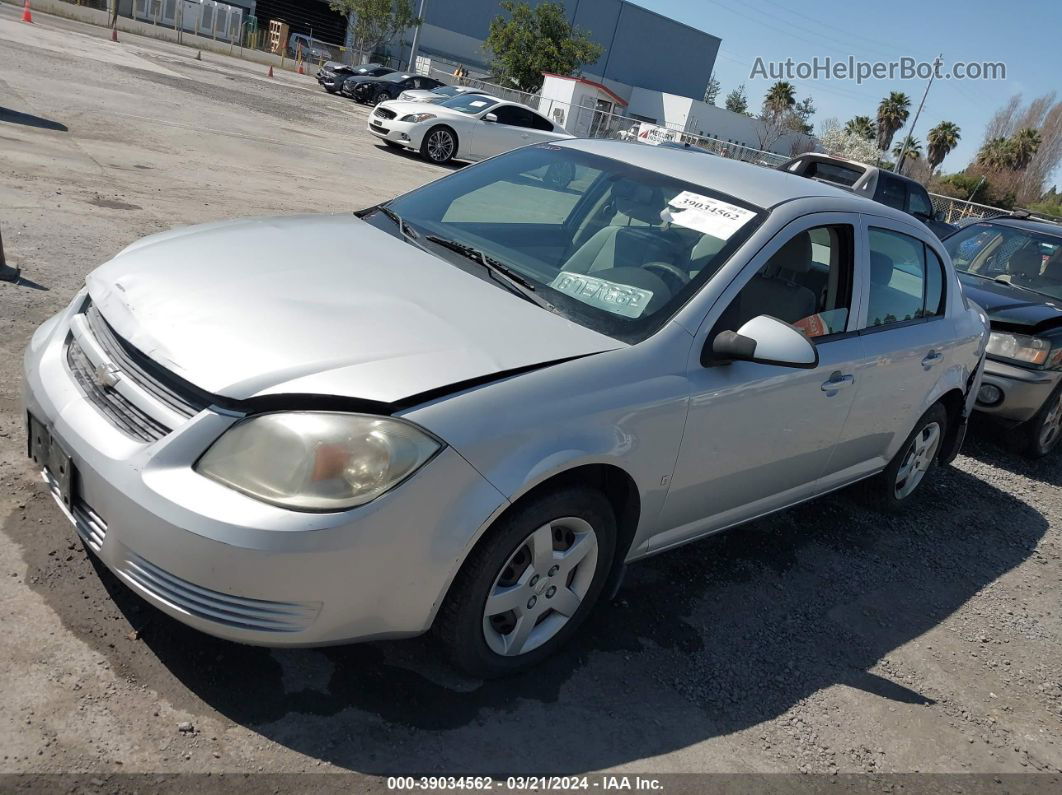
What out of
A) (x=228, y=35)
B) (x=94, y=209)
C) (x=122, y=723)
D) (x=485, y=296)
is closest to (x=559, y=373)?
(x=485, y=296)

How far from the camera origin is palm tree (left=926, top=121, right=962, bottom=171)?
Answer: 6956 centimetres

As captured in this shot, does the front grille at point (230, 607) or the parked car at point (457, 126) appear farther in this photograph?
the parked car at point (457, 126)

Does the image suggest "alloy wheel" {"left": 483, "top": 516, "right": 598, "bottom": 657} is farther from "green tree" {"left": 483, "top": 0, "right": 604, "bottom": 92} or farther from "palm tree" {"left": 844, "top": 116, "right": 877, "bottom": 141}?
"palm tree" {"left": 844, "top": 116, "right": 877, "bottom": 141}

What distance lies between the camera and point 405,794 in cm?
247

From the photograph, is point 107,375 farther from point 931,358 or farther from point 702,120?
point 702,120

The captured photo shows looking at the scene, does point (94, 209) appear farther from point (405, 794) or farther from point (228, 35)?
point (228, 35)

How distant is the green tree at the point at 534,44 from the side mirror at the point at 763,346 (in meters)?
44.8

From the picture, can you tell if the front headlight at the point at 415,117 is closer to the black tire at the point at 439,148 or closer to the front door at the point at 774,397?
the black tire at the point at 439,148

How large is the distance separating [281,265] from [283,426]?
984 mm

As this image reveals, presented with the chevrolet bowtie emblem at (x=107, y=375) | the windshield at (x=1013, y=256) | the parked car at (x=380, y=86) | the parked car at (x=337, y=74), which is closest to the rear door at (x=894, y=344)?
the chevrolet bowtie emblem at (x=107, y=375)

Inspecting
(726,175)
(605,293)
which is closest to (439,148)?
(726,175)

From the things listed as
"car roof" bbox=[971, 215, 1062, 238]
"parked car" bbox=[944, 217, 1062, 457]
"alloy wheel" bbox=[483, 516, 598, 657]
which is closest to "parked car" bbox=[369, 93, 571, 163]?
"car roof" bbox=[971, 215, 1062, 238]

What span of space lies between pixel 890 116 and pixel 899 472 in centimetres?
7792

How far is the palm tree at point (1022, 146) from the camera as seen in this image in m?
67.6
